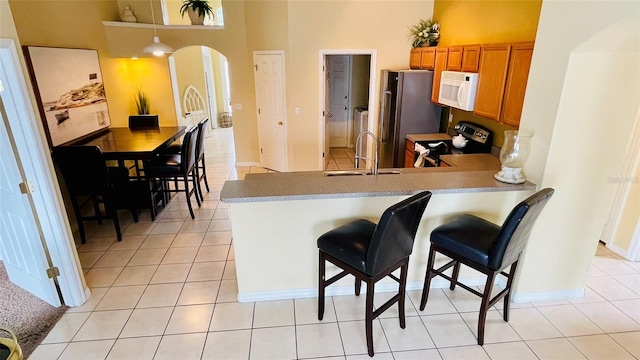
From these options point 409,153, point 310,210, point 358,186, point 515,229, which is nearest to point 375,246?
point 358,186

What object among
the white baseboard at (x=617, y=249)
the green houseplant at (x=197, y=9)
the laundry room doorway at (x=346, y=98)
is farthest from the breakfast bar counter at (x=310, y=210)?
the laundry room doorway at (x=346, y=98)

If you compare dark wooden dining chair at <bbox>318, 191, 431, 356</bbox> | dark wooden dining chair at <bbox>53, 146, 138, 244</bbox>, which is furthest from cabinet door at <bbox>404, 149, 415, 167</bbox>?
dark wooden dining chair at <bbox>53, 146, 138, 244</bbox>

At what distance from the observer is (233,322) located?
2.40 m

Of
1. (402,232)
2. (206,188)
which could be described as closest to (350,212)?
(402,232)

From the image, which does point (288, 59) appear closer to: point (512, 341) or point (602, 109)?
point (602, 109)

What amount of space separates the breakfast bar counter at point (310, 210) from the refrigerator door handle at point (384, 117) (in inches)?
90.4

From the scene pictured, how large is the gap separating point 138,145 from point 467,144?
151 inches

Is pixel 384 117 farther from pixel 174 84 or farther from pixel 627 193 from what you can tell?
pixel 174 84

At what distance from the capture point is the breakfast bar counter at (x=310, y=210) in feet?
7.66

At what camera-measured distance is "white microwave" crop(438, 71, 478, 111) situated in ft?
11.2

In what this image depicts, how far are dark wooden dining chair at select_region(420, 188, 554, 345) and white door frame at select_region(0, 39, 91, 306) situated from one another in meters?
2.65

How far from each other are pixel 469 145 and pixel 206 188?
11.8ft

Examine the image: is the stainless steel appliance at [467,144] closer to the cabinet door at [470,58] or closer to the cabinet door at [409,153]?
the cabinet door at [409,153]

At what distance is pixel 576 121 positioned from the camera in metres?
2.15
